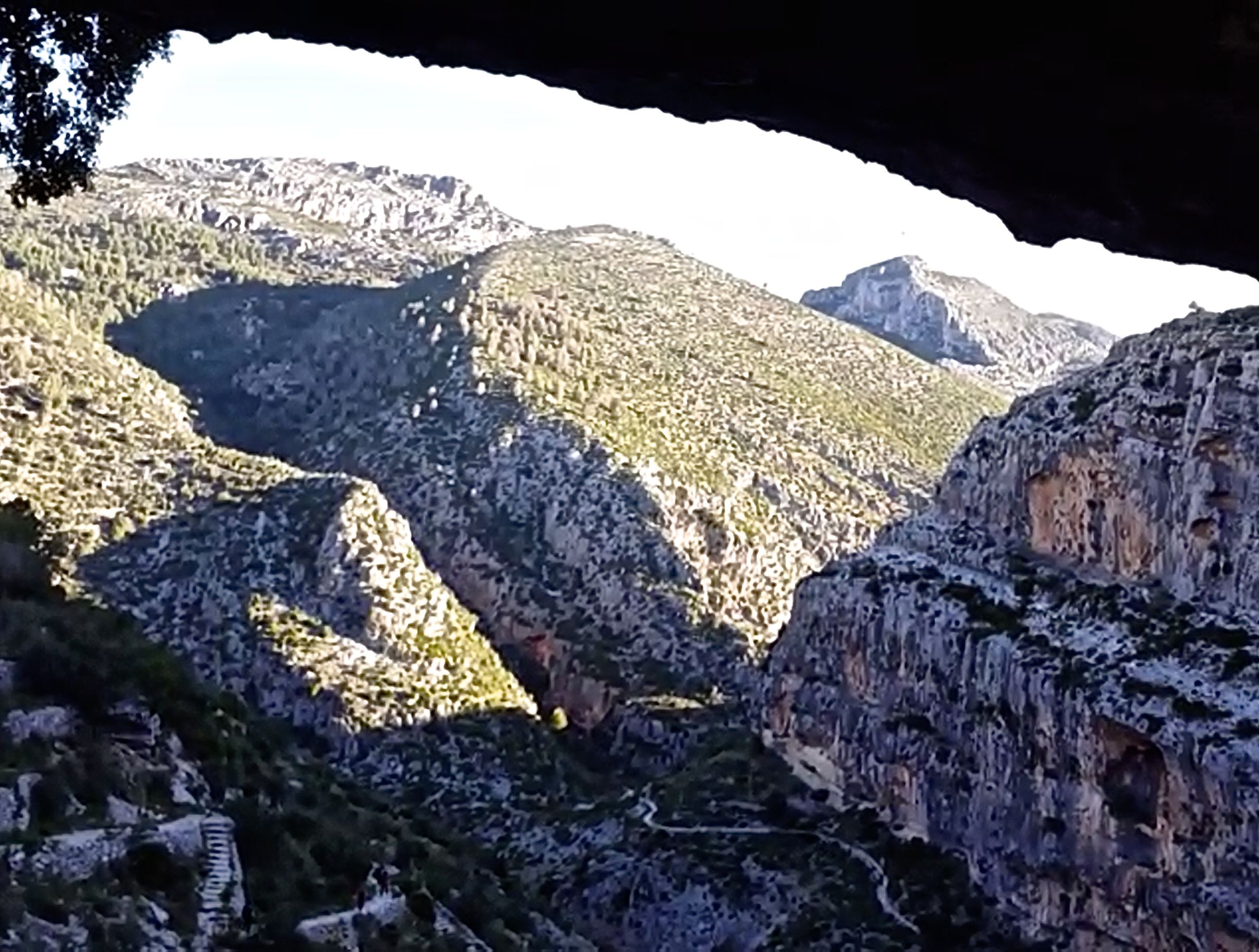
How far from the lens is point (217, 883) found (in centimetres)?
2072

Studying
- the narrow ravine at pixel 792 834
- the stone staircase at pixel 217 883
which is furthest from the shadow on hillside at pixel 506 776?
the stone staircase at pixel 217 883

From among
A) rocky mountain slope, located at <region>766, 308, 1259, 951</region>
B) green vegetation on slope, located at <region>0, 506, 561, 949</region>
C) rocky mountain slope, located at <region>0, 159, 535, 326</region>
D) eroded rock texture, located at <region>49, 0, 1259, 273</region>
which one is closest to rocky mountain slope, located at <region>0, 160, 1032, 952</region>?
green vegetation on slope, located at <region>0, 506, 561, 949</region>

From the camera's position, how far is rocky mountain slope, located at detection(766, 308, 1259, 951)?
1426 inches

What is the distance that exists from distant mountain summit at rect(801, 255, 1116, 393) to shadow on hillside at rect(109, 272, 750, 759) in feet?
271

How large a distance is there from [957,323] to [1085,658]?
131076 mm

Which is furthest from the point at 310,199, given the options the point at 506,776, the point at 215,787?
the point at 215,787

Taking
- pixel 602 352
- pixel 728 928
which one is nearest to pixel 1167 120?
pixel 728 928

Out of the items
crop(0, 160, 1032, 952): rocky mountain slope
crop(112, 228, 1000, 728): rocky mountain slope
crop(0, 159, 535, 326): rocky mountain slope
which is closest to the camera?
crop(0, 160, 1032, 952): rocky mountain slope

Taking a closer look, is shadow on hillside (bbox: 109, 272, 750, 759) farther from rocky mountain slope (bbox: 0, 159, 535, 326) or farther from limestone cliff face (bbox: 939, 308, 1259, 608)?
limestone cliff face (bbox: 939, 308, 1259, 608)

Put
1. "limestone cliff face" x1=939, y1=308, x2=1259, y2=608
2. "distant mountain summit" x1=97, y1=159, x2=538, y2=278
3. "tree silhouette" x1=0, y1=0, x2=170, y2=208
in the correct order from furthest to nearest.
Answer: "distant mountain summit" x1=97, y1=159, x2=538, y2=278 < "limestone cliff face" x1=939, y1=308, x2=1259, y2=608 < "tree silhouette" x1=0, y1=0, x2=170, y2=208

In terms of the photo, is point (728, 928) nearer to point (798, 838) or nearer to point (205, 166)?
point (798, 838)

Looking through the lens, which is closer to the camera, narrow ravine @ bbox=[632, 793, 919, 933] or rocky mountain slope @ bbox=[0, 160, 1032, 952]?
narrow ravine @ bbox=[632, 793, 919, 933]

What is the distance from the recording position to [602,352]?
7931cm

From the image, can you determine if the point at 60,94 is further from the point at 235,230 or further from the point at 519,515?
the point at 235,230
